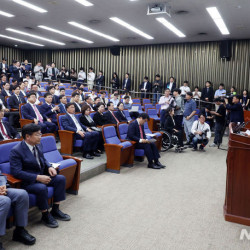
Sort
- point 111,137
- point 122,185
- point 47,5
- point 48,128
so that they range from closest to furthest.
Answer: point 122,185 → point 111,137 → point 48,128 → point 47,5

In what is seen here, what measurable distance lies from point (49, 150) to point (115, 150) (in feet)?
4.60

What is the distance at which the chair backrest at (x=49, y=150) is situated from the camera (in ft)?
11.0

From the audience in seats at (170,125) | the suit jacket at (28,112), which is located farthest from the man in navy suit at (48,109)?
the audience in seats at (170,125)

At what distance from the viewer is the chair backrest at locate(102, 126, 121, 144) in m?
4.75

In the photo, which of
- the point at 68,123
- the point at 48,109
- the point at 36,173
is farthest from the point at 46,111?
the point at 36,173

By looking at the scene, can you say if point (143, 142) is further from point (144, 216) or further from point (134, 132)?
point (144, 216)

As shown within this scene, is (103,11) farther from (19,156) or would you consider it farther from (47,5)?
(19,156)

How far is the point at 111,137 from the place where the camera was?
491cm

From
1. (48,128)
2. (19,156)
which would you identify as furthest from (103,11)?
(19,156)

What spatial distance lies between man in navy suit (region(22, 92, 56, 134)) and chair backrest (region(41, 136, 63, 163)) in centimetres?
182

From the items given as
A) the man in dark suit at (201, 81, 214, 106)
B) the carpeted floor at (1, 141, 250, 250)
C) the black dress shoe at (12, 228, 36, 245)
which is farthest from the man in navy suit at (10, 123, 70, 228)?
Result: the man in dark suit at (201, 81, 214, 106)

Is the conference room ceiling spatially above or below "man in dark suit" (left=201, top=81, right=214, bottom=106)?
above

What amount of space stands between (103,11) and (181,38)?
4.46 m

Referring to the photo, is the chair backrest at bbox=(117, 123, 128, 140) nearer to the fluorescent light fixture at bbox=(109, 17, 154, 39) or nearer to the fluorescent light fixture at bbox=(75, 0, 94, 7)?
the fluorescent light fixture at bbox=(75, 0, 94, 7)
